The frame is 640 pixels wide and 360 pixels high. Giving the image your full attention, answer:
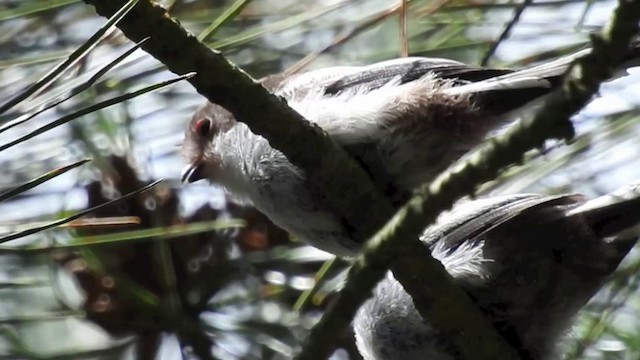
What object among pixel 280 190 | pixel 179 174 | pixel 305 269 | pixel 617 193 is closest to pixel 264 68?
pixel 179 174

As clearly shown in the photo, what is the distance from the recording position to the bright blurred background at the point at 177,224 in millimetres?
1685

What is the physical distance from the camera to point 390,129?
1.52m

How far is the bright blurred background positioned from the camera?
1685 mm

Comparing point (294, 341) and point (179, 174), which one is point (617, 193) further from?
point (179, 174)

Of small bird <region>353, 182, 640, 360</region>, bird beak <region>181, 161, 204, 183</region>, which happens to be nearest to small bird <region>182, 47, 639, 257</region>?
small bird <region>353, 182, 640, 360</region>

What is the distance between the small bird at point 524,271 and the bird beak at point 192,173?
0.43 metres

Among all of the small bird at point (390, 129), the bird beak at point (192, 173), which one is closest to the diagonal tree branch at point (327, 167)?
the small bird at point (390, 129)

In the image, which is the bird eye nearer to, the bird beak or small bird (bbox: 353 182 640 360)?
the bird beak

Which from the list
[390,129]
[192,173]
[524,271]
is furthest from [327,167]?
[192,173]

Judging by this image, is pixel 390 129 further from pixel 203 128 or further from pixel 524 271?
pixel 203 128

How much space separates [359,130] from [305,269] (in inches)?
19.1

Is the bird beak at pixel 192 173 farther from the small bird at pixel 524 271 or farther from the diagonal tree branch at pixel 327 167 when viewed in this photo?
the diagonal tree branch at pixel 327 167

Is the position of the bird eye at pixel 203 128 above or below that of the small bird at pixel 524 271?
above

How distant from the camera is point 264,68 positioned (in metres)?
2.06
